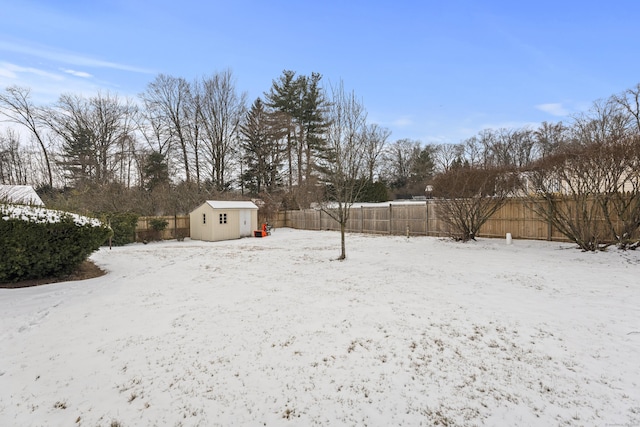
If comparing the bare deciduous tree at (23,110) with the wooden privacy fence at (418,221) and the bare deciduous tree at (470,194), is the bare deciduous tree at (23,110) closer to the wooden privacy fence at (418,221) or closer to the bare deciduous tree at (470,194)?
the wooden privacy fence at (418,221)

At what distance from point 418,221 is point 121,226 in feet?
50.1

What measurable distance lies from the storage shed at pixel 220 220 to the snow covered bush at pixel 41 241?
9.43 metres

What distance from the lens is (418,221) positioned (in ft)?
52.5

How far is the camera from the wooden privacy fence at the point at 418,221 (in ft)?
38.9

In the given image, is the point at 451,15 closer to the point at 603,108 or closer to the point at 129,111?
the point at 603,108

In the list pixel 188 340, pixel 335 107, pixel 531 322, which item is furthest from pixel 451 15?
pixel 188 340

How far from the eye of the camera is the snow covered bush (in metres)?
6.21

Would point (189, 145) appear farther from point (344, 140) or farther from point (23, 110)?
point (344, 140)

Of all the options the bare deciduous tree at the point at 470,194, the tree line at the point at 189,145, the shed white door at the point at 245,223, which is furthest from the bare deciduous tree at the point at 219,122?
the bare deciduous tree at the point at 470,194

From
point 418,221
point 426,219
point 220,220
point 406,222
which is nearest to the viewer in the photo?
point 426,219

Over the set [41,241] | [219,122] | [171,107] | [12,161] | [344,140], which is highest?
[171,107]

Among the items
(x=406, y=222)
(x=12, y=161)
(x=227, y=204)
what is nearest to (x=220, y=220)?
(x=227, y=204)

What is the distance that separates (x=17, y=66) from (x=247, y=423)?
1912 cm

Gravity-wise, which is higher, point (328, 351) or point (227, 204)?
point (227, 204)
